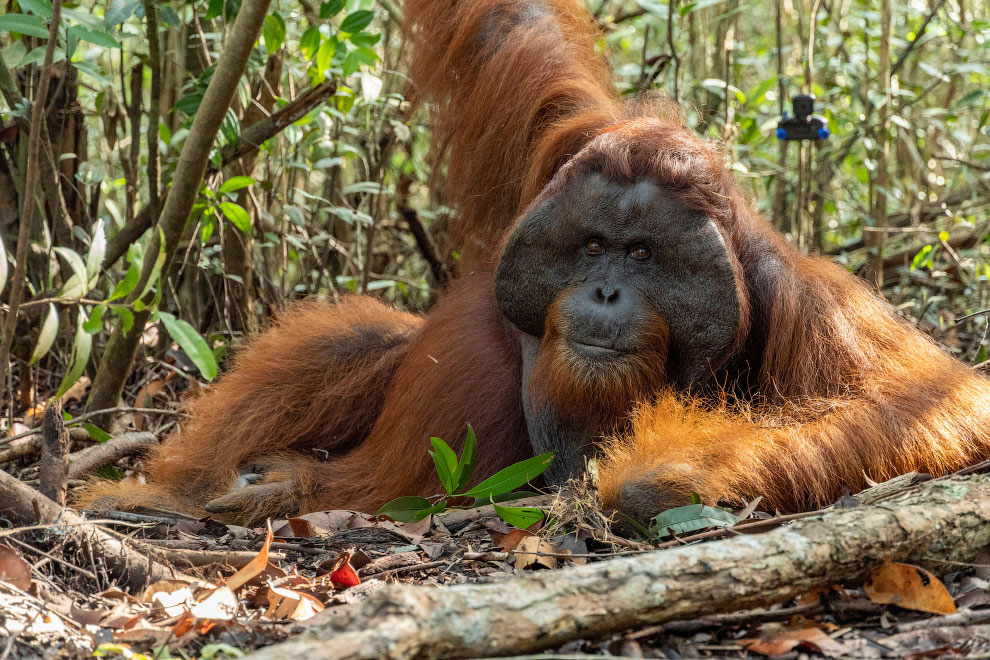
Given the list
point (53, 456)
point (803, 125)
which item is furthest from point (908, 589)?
point (803, 125)

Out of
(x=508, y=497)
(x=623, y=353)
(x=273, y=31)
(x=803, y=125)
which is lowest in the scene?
(x=508, y=497)

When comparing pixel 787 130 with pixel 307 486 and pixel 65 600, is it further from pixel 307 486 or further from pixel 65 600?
pixel 65 600

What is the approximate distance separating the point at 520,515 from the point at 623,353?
20.1 inches

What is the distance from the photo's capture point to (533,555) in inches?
94.0

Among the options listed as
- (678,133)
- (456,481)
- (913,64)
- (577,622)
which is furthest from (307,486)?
(913,64)

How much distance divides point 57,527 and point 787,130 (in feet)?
12.1

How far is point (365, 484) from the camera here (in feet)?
11.6

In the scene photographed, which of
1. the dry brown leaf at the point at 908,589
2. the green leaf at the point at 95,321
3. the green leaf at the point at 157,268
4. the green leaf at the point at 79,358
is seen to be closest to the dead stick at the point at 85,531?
the green leaf at the point at 79,358

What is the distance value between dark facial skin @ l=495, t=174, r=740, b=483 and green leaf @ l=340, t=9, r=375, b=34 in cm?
134

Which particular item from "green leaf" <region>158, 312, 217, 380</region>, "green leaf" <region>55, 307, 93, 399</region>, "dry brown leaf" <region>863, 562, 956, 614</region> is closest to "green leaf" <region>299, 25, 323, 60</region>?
"green leaf" <region>158, 312, 217, 380</region>

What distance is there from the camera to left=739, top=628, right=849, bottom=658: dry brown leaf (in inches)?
74.6

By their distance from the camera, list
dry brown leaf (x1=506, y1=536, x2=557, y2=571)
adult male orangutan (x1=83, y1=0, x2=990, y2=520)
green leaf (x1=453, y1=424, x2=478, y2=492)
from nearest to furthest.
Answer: dry brown leaf (x1=506, y1=536, x2=557, y2=571)
adult male orangutan (x1=83, y1=0, x2=990, y2=520)
green leaf (x1=453, y1=424, x2=478, y2=492)

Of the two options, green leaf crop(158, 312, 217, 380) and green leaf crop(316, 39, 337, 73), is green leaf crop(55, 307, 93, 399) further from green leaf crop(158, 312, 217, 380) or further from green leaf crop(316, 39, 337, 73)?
green leaf crop(316, 39, 337, 73)

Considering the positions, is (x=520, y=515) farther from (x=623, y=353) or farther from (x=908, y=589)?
(x=908, y=589)
